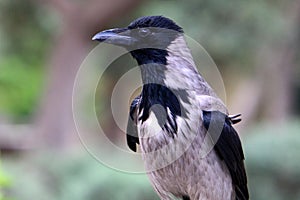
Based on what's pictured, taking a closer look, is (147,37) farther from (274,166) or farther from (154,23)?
(274,166)

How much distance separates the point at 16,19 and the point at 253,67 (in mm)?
2888

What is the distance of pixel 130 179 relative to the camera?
19.3ft

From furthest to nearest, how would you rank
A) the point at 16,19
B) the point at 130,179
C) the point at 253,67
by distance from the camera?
the point at 253,67 < the point at 16,19 < the point at 130,179

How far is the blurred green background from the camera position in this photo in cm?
618

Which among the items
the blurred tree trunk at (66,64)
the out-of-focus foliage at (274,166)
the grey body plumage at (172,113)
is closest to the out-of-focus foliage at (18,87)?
the blurred tree trunk at (66,64)

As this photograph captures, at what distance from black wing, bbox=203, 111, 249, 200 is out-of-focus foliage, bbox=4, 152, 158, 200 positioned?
158 inches

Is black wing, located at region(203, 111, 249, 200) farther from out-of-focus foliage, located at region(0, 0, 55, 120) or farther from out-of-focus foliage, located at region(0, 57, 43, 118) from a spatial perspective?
out-of-focus foliage, located at region(0, 57, 43, 118)

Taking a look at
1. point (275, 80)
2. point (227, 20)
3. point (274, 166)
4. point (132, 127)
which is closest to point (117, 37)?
point (132, 127)

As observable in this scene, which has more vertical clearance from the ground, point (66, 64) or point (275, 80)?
point (66, 64)

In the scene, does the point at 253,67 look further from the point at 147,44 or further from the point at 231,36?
the point at 147,44

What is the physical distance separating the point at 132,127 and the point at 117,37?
331mm

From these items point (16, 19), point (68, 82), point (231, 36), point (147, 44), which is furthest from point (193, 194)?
point (16, 19)

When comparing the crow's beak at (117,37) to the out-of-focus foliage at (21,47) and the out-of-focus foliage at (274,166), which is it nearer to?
the out-of-focus foliage at (274,166)

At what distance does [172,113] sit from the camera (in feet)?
5.21
